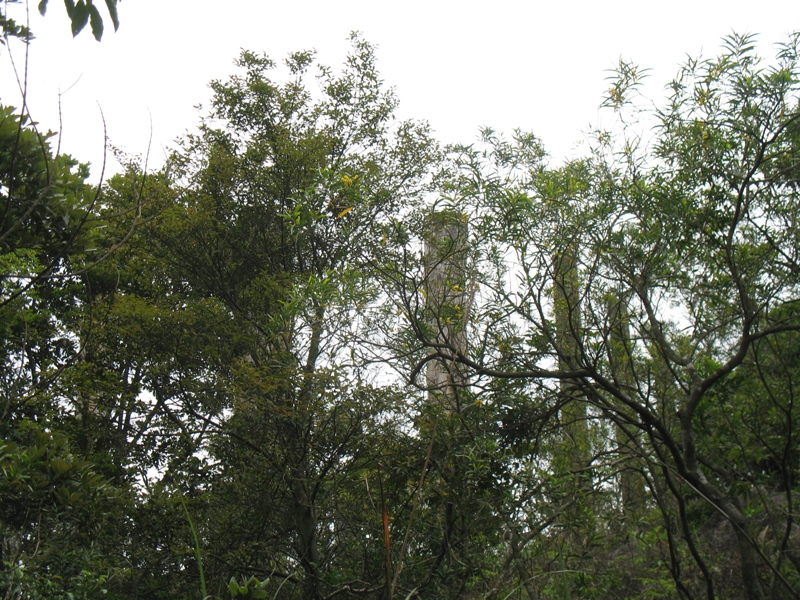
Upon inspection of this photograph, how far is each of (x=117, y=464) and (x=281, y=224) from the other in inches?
117

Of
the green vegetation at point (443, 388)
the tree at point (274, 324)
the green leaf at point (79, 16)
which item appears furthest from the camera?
the tree at point (274, 324)

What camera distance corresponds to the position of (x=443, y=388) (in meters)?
5.08

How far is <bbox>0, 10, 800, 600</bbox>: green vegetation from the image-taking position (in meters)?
4.41

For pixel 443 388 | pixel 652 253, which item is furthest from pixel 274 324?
pixel 652 253

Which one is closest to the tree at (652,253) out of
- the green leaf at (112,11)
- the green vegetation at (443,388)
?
the green vegetation at (443,388)

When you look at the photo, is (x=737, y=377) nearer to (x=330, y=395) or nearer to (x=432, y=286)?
(x=432, y=286)

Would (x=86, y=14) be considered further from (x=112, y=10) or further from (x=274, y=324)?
(x=274, y=324)

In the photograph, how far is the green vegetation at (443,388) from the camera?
4410 millimetres

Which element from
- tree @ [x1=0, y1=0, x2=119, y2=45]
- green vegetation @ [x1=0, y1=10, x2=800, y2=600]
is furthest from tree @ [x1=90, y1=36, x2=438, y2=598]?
tree @ [x1=0, y1=0, x2=119, y2=45]

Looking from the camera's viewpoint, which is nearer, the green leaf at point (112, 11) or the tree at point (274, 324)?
the green leaf at point (112, 11)

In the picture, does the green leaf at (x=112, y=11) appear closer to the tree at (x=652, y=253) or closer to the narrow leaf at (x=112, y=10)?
the narrow leaf at (x=112, y=10)

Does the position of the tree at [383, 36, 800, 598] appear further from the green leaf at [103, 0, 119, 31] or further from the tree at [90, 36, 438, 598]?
the green leaf at [103, 0, 119, 31]

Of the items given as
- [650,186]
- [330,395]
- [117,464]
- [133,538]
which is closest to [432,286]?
[330,395]

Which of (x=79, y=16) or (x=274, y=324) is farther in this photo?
(x=274, y=324)
